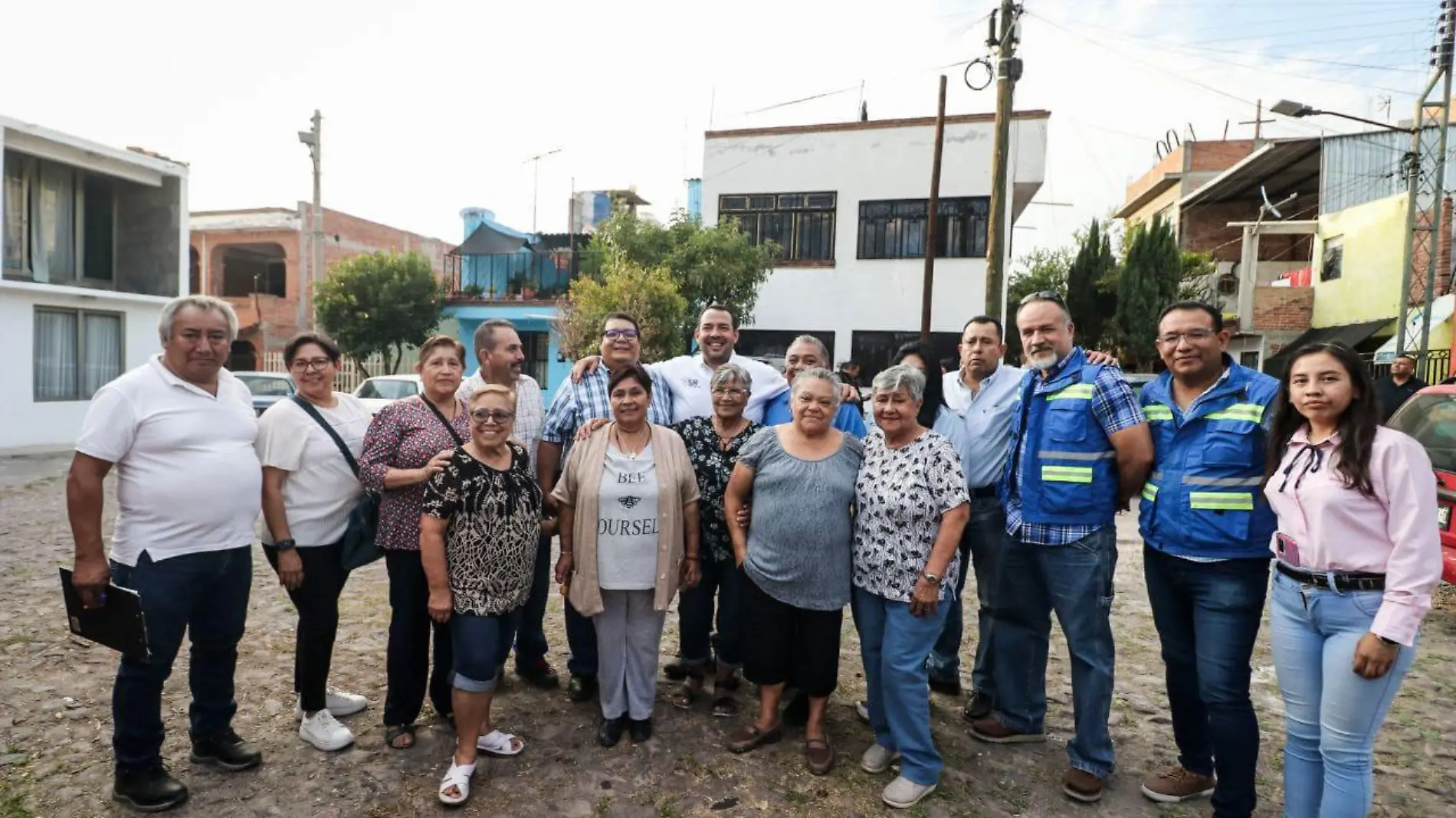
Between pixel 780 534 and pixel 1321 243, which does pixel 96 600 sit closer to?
pixel 780 534

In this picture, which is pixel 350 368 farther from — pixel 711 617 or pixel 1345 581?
pixel 1345 581

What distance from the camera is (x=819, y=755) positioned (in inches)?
140

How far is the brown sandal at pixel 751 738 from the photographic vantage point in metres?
3.69

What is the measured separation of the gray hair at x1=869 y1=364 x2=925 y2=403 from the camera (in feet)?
11.1

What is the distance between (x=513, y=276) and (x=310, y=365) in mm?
19875

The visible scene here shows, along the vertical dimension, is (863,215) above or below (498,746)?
above

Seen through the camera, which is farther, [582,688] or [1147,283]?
[1147,283]

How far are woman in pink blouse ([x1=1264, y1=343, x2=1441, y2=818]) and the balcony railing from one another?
1955 centimetres

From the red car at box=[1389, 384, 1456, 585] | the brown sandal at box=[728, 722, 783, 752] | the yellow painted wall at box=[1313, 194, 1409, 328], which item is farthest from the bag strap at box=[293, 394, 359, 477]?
the yellow painted wall at box=[1313, 194, 1409, 328]

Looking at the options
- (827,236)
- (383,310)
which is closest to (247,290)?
(383,310)

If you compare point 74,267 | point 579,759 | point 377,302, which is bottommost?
point 579,759

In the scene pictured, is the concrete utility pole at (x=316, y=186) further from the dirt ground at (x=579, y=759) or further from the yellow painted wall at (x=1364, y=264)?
the yellow painted wall at (x=1364, y=264)

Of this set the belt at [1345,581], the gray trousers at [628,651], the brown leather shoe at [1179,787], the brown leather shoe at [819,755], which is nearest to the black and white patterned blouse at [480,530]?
the gray trousers at [628,651]

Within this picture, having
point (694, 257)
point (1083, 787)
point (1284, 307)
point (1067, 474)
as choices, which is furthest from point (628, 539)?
point (1284, 307)
